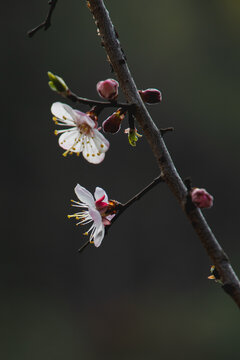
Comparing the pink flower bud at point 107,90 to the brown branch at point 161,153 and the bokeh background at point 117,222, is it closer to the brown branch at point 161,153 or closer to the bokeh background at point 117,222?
the brown branch at point 161,153

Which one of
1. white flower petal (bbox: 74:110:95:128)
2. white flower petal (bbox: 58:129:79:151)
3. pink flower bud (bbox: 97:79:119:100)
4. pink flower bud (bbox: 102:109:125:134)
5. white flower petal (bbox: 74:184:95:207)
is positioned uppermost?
pink flower bud (bbox: 97:79:119:100)

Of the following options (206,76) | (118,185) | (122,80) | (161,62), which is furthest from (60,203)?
(122,80)

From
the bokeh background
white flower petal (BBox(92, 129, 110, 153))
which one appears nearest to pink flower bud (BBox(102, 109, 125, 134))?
white flower petal (BBox(92, 129, 110, 153))

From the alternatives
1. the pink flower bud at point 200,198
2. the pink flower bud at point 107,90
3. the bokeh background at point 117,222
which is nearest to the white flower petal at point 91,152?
the pink flower bud at point 107,90

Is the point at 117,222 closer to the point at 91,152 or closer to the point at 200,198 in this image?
A: the point at 91,152

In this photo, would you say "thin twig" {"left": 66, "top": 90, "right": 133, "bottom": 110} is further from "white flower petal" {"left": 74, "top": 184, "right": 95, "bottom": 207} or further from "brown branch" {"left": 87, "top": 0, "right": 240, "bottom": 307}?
"white flower petal" {"left": 74, "top": 184, "right": 95, "bottom": 207}

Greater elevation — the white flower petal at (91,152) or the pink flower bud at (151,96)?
the pink flower bud at (151,96)

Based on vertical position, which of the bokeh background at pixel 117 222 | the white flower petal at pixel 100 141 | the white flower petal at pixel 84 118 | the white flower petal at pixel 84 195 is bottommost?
the bokeh background at pixel 117 222
